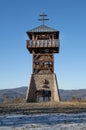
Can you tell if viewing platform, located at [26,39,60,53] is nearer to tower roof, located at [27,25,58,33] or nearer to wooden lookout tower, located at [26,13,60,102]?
wooden lookout tower, located at [26,13,60,102]

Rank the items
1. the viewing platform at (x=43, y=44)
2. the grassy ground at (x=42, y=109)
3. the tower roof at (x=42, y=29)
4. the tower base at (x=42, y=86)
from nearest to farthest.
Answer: the grassy ground at (x=42, y=109), the tower base at (x=42, y=86), the viewing platform at (x=43, y=44), the tower roof at (x=42, y=29)

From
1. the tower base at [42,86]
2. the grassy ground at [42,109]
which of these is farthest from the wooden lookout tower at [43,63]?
the grassy ground at [42,109]

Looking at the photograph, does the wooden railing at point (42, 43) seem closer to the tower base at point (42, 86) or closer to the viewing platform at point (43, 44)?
the viewing platform at point (43, 44)

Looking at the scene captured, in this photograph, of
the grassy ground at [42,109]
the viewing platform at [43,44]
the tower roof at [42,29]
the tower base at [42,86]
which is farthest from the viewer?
the tower roof at [42,29]

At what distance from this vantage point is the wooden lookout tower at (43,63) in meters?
43.5

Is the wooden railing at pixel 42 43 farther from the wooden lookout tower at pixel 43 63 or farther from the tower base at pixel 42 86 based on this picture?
the tower base at pixel 42 86

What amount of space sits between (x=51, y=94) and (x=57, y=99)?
1.24 metres

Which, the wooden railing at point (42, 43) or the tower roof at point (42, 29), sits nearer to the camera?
the wooden railing at point (42, 43)

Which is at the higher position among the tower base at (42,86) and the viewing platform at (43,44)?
the viewing platform at (43,44)

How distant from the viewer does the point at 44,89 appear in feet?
143

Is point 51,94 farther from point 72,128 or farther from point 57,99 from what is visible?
point 72,128

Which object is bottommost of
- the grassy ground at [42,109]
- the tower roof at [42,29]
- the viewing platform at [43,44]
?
the grassy ground at [42,109]

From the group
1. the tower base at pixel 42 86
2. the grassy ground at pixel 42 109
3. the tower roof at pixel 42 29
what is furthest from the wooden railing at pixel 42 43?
the grassy ground at pixel 42 109

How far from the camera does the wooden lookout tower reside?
43500 mm
